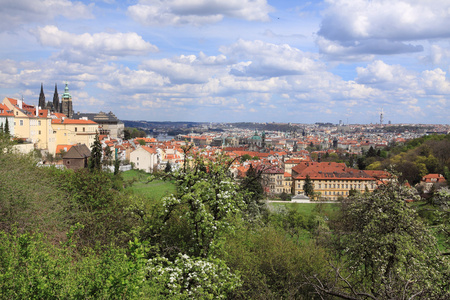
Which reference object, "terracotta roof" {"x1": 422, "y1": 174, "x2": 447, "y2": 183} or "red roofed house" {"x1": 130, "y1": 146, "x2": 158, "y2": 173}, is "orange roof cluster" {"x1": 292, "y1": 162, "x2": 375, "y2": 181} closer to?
"terracotta roof" {"x1": 422, "y1": 174, "x2": 447, "y2": 183}

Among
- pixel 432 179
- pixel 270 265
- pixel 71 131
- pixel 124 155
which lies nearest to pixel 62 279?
pixel 270 265

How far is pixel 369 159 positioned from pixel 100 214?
239ft

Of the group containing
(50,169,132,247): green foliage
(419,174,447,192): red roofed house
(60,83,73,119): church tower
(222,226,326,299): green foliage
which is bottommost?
(419,174,447,192): red roofed house

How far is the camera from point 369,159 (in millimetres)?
79062

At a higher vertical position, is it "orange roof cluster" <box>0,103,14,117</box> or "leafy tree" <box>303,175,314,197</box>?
"orange roof cluster" <box>0,103,14,117</box>

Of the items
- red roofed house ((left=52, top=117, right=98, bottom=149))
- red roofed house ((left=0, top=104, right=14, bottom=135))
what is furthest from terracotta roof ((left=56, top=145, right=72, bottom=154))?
red roofed house ((left=0, top=104, right=14, bottom=135))

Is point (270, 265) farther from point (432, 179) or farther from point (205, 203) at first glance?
point (432, 179)

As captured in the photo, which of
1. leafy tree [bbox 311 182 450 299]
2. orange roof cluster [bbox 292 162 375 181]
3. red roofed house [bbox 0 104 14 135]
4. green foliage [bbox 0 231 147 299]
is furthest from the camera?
orange roof cluster [bbox 292 162 375 181]

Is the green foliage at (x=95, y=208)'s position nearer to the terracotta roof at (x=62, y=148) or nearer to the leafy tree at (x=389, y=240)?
the leafy tree at (x=389, y=240)

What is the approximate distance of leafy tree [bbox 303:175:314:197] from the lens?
2259 inches

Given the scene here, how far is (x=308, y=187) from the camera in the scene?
58.0 meters

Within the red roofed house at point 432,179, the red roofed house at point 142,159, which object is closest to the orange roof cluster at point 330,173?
the red roofed house at point 432,179

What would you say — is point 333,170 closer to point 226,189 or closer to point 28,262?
point 226,189

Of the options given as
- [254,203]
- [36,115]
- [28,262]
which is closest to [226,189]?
[28,262]
